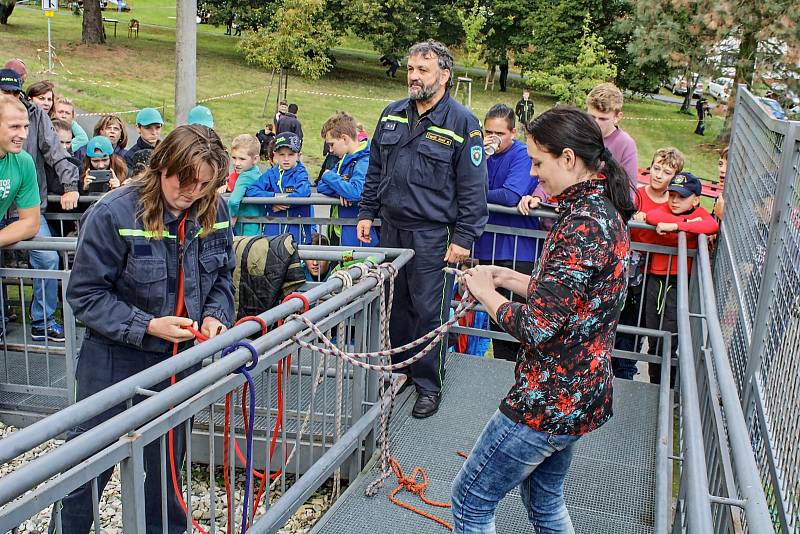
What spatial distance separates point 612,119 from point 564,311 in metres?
3.59

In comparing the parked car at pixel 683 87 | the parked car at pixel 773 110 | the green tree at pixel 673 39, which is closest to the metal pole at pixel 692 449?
the parked car at pixel 773 110

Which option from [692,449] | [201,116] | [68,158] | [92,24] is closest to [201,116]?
[201,116]

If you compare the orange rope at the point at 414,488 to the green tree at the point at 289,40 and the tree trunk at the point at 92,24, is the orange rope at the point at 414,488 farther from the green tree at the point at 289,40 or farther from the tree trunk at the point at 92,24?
the tree trunk at the point at 92,24

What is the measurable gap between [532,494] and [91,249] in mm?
2062

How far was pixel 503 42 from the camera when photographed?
44.4 m

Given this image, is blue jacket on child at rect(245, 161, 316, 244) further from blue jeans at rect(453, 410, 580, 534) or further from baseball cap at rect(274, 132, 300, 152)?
blue jeans at rect(453, 410, 580, 534)

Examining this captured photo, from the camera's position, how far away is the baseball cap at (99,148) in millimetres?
7539

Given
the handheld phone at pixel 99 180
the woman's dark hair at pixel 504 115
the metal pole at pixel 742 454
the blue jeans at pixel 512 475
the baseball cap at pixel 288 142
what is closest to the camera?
the metal pole at pixel 742 454

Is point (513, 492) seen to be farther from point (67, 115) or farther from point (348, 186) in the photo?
point (67, 115)

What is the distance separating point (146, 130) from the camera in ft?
27.2

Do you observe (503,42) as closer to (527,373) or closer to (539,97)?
(539,97)

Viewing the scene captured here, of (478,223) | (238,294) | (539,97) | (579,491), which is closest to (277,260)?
(238,294)

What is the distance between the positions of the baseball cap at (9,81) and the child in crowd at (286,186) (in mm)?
2273

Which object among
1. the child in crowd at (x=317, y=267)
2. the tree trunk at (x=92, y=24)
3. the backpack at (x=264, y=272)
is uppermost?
the tree trunk at (x=92, y=24)
